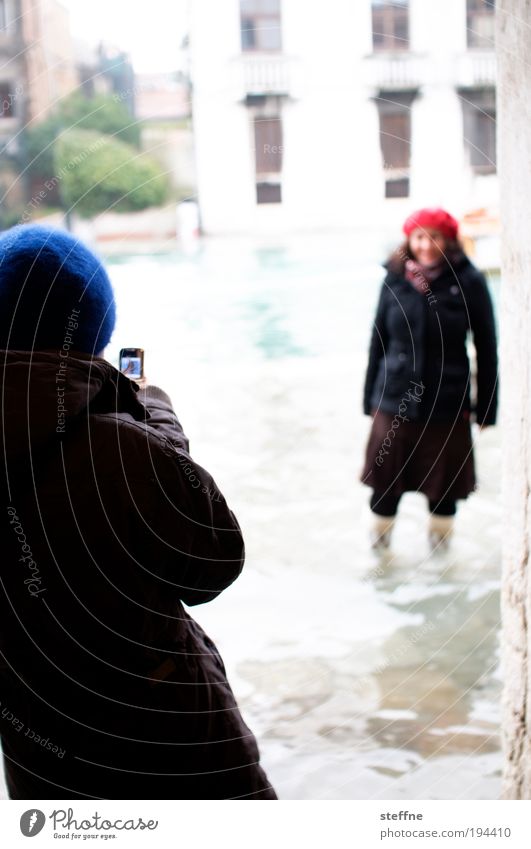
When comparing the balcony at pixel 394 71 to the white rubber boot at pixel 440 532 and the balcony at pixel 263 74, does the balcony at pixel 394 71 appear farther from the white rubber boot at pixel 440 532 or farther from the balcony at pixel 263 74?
the white rubber boot at pixel 440 532

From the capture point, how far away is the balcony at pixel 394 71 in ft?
5.11

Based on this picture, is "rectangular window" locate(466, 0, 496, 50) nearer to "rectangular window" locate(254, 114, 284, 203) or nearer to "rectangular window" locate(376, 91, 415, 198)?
"rectangular window" locate(376, 91, 415, 198)

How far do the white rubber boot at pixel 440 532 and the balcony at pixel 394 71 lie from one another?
1044mm

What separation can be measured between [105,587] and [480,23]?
1.05 m

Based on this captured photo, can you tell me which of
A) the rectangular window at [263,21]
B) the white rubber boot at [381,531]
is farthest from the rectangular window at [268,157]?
the white rubber boot at [381,531]

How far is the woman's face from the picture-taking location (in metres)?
2.00

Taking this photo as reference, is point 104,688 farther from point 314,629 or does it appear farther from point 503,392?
point 314,629

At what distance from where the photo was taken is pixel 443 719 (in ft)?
5.43

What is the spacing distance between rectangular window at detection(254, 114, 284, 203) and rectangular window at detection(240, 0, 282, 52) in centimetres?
11

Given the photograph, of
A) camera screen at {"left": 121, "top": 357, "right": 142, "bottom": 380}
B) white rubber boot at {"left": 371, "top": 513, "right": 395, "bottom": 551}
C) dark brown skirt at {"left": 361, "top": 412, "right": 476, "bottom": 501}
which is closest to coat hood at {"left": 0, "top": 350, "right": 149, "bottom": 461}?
camera screen at {"left": 121, "top": 357, "right": 142, "bottom": 380}

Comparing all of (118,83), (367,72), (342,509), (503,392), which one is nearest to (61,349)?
(503,392)

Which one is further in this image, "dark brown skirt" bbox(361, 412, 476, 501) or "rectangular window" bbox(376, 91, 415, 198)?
"dark brown skirt" bbox(361, 412, 476, 501)

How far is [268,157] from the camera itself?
157 cm

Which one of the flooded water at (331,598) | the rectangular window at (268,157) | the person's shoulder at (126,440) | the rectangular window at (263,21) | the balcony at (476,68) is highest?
the rectangular window at (263,21)
